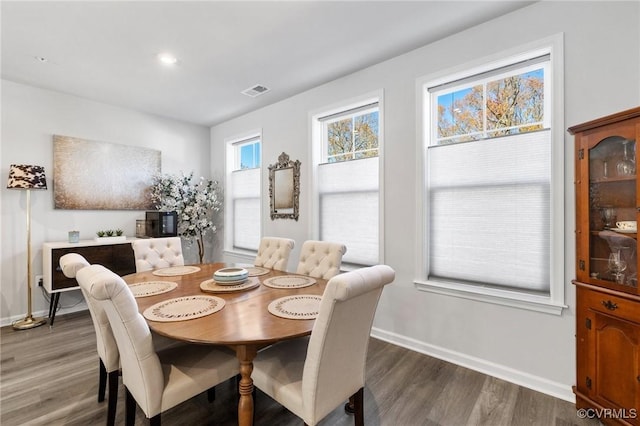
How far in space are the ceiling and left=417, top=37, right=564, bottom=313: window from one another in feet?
1.84

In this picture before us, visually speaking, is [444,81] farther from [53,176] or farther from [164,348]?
[53,176]

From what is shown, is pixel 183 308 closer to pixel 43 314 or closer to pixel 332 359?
pixel 332 359

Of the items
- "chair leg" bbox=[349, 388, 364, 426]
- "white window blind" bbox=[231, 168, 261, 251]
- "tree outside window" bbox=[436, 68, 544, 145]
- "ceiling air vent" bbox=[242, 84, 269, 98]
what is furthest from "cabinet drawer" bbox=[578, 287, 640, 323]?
"white window blind" bbox=[231, 168, 261, 251]

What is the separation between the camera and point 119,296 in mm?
1270

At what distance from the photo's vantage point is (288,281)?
7.52 feet

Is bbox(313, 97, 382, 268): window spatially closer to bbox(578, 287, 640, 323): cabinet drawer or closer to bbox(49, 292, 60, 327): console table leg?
bbox(578, 287, 640, 323): cabinet drawer

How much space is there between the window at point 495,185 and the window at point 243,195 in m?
2.64

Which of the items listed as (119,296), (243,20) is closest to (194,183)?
(243,20)

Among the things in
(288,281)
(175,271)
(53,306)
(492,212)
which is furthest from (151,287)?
(492,212)

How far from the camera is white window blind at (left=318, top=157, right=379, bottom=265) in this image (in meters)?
3.11

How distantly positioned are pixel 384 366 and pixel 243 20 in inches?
118

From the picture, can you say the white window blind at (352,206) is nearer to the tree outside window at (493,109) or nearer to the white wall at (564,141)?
the white wall at (564,141)

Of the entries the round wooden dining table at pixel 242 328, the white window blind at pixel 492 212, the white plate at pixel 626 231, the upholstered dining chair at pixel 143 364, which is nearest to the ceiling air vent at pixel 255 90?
the white window blind at pixel 492 212

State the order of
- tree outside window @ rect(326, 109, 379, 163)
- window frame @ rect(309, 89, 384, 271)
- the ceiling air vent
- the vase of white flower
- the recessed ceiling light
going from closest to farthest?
the recessed ceiling light, window frame @ rect(309, 89, 384, 271), tree outside window @ rect(326, 109, 379, 163), the ceiling air vent, the vase of white flower
